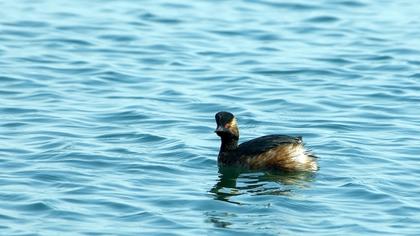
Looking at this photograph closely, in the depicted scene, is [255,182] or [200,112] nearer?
[255,182]

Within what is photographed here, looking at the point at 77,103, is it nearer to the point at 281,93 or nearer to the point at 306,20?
the point at 281,93

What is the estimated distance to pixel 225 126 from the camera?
44.2 ft

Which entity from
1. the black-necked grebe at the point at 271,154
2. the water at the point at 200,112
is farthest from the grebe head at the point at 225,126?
the water at the point at 200,112

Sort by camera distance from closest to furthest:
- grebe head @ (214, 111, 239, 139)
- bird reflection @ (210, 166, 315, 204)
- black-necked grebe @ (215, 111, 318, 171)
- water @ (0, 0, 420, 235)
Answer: water @ (0, 0, 420, 235) → bird reflection @ (210, 166, 315, 204) → black-necked grebe @ (215, 111, 318, 171) → grebe head @ (214, 111, 239, 139)

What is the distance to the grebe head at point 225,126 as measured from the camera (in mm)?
13438

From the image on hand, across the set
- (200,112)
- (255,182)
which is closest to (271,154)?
(255,182)

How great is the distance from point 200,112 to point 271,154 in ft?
9.78

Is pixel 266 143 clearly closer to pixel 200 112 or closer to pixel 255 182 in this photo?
pixel 255 182

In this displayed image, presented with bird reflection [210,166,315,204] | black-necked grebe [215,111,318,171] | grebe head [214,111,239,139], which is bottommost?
bird reflection [210,166,315,204]

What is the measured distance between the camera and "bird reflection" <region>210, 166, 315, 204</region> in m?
12.3

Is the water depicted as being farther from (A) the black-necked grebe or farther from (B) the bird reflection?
(A) the black-necked grebe

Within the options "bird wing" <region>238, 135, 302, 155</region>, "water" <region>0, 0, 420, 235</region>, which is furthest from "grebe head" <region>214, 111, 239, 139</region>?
"water" <region>0, 0, 420, 235</region>

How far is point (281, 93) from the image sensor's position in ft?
56.1

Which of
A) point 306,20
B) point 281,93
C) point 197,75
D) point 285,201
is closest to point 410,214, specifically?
point 285,201
